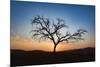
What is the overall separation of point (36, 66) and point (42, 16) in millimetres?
565

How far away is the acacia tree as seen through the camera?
2.25 metres

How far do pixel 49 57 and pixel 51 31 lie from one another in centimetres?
30

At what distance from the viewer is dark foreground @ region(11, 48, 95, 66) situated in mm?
2172

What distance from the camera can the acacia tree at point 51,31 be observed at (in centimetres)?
225

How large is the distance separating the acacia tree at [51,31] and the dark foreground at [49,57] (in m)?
0.11

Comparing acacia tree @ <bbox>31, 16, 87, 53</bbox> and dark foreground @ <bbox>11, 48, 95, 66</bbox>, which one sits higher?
acacia tree @ <bbox>31, 16, 87, 53</bbox>

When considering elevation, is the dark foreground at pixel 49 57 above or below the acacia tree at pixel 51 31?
below

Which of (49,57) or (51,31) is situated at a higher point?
(51,31)

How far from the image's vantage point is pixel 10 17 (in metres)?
2.13

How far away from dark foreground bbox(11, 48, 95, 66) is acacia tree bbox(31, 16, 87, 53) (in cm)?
11

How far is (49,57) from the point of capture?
2.30 meters

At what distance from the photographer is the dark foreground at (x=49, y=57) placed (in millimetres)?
2172

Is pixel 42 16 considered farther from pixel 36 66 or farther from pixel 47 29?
pixel 36 66
